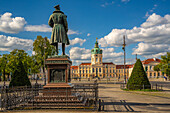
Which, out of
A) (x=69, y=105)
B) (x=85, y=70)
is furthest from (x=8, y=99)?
(x=85, y=70)

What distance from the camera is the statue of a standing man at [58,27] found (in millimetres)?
12180

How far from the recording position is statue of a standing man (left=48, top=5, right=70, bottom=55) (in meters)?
12.2

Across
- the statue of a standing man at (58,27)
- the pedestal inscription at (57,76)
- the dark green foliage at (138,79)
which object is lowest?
the dark green foliage at (138,79)

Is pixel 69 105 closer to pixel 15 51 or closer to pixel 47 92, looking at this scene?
pixel 47 92

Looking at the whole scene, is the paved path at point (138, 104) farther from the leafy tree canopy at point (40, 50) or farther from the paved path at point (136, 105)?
the leafy tree canopy at point (40, 50)

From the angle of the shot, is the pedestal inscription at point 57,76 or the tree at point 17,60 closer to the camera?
the pedestal inscription at point 57,76

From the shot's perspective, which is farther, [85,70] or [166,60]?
[85,70]

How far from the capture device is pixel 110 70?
15612 centimetres

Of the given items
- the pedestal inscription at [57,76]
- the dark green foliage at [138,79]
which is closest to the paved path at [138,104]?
the pedestal inscription at [57,76]

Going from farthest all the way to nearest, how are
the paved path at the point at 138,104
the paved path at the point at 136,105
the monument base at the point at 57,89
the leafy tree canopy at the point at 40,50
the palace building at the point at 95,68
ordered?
the palace building at the point at 95,68
the leafy tree canopy at the point at 40,50
the monument base at the point at 57,89
the paved path at the point at 138,104
the paved path at the point at 136,105

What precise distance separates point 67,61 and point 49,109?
3.21 metres

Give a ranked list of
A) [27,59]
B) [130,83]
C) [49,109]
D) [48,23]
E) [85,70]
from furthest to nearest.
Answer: [85,70] → [27,59] → [130,83] → [48,23] → [49,109]

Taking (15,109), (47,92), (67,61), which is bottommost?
(15,109)

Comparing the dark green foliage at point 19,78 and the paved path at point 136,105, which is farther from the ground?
the dark green foliage at point 19,78
